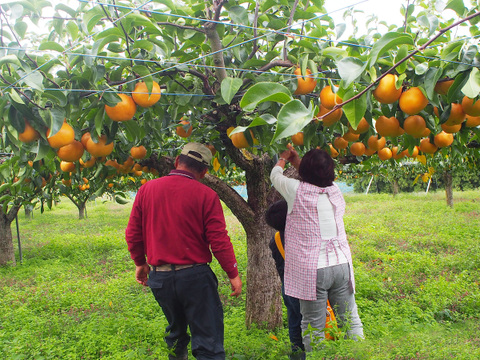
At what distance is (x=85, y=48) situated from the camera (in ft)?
3.96

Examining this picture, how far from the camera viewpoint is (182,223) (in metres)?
1.78

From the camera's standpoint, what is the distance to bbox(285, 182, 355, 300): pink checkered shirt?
172cm

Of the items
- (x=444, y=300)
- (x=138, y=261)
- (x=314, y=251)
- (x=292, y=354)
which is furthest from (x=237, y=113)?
(x=444, y=300)

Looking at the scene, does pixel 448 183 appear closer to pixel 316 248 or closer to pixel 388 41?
pixel 316 248

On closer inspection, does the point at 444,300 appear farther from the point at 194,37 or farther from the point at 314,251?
the point at 194,37

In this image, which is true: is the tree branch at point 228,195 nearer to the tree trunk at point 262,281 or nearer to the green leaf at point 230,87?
the tree trunk at point 262,281

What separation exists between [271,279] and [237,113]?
1.70 metres

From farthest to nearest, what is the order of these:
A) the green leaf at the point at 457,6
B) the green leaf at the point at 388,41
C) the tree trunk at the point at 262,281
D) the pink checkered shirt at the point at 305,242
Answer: the tree trunk at the point at 262,281 → the pink checkered shirt at the point at 305,242 → the green leaf at the point at 457,6 → the green leaf at the point at 388,41

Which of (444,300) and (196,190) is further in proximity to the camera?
(444,300)

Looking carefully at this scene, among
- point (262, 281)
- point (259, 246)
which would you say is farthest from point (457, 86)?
point (262, 281)

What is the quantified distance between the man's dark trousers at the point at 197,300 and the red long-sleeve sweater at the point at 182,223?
0.21 feet

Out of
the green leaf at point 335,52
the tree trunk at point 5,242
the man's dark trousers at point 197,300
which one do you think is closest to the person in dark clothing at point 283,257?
the man's dark trousers at point 197,300

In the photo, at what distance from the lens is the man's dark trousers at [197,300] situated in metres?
1.76

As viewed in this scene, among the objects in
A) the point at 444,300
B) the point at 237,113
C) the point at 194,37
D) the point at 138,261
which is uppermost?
the point at 194,37
